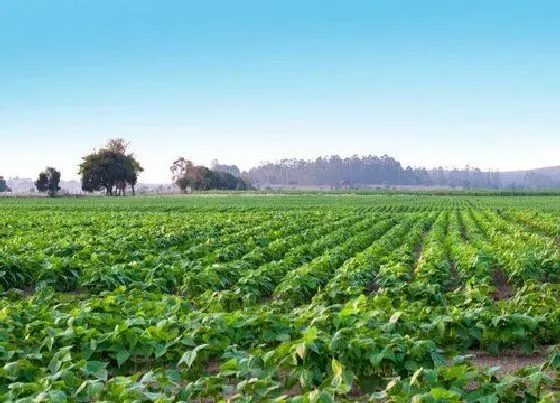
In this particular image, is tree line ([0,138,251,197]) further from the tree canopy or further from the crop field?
the crop field

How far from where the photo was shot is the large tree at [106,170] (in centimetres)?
11425

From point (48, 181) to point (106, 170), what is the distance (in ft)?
48.6

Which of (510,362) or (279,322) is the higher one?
(279,322)

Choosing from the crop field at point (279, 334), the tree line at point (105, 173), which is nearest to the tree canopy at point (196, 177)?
the tree line at point (105, 173)

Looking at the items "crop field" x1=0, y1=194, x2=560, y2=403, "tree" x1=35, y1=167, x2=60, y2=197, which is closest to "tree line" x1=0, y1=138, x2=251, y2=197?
"tree" x1=35, y1=167, x2=60, y2=197

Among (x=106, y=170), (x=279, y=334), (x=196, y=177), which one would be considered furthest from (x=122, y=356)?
(x=196, y=177)

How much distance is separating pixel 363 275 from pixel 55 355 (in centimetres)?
716

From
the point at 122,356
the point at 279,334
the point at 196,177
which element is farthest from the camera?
the point at 196,177

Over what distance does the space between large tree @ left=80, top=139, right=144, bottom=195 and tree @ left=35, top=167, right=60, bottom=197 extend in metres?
9.41

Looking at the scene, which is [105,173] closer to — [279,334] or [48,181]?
[48,181]

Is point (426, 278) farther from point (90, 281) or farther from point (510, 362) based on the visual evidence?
point (90, 281)

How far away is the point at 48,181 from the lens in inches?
4801

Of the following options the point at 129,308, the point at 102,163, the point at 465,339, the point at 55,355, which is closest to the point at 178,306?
the point at 129,308

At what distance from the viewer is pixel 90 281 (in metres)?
11.9
